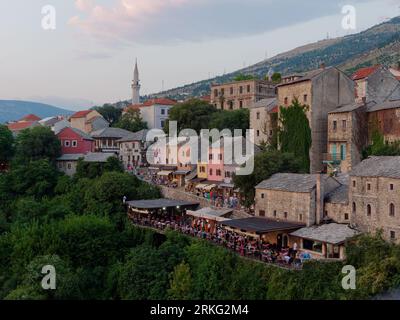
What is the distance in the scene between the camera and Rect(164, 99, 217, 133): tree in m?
71.0

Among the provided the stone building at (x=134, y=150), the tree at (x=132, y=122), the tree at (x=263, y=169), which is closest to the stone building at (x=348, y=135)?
the tree at (x=263, y=169)

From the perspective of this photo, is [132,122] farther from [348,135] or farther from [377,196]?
[377,196]

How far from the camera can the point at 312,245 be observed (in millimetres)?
37062

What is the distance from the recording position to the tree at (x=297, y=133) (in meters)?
52.8

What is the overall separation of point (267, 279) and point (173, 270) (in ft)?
26.9

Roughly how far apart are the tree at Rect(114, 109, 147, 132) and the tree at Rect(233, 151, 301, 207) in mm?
42324

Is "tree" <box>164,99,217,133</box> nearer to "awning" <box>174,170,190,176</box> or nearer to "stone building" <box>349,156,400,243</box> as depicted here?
"awning" <box>174,170,190,176</box>

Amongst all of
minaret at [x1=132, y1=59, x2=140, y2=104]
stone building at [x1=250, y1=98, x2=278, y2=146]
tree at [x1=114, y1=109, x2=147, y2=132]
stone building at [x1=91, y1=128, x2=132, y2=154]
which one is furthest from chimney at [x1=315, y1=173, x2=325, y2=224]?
minaret at [x1=132, y1=59, x2=140, y2=104]

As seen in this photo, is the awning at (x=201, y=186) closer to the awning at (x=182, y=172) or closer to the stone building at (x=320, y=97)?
the awning at (x=182, y=172)

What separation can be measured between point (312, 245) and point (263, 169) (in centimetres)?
1044

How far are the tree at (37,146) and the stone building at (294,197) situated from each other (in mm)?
32662

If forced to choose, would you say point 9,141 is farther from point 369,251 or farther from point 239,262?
point 369,251

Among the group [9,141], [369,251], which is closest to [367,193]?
[369,251]
